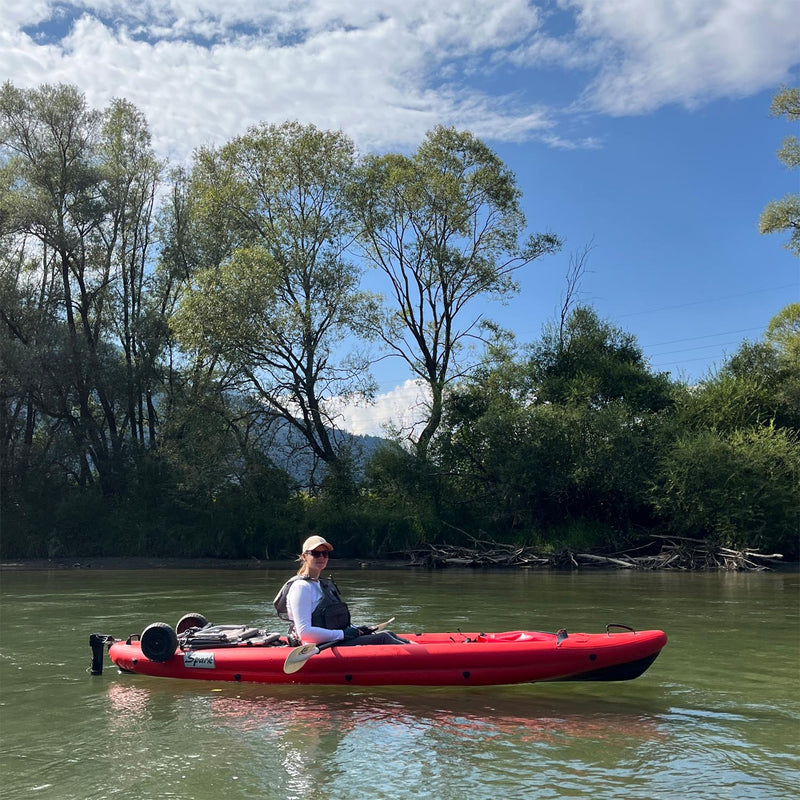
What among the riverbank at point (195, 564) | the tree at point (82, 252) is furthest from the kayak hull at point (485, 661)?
the tree at point (82, 252)

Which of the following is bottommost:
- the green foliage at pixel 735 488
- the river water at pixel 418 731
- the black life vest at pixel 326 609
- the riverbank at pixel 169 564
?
the river water at pixel 418 731

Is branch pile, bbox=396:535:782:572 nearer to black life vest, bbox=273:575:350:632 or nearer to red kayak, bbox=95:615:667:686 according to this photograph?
red kayak, bbox=95:615:667:686

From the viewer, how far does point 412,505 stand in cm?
2414

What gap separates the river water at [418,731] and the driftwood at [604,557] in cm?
927

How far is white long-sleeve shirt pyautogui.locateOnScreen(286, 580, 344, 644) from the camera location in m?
7.17

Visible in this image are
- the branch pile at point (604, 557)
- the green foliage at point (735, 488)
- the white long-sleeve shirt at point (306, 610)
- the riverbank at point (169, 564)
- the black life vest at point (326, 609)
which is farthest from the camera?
the riverbank at point (169, 564)

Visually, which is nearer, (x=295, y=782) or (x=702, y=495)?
(x=295, y=782)

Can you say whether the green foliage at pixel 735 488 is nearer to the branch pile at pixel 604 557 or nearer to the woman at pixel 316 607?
the branch pile at pixel 604 557

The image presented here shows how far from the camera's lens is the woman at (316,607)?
7105 millimetres

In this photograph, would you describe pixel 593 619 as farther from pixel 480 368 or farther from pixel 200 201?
pixel 200 201

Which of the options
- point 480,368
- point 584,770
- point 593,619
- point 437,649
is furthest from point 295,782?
point 480,368

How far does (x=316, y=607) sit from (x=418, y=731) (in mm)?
1509

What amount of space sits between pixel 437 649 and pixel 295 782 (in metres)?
2.19

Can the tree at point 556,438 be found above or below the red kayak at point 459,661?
above
